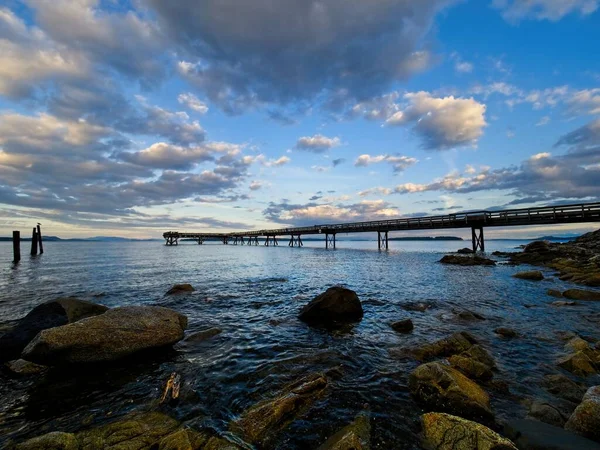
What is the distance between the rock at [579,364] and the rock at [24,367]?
1303 cm

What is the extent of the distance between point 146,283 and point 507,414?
2257 cm

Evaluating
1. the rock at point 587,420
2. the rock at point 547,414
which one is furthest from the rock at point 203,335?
the rock at point 587,420

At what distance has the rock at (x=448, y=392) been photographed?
4.94 metres

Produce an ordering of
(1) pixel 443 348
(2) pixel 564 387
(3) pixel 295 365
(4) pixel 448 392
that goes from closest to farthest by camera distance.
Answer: (4) pixel 448 392
(2) pixel 564 387
(3) pixel 295 365
(1) pixel 443 348

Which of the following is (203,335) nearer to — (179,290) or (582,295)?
(179,290)

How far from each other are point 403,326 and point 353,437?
677 centimetres

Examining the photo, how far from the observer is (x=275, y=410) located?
16.2 feet

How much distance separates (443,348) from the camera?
783 cm

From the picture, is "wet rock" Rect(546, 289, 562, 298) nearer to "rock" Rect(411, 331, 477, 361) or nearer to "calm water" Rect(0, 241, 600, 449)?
"calm water" Rect(0, 241, 600, 449)

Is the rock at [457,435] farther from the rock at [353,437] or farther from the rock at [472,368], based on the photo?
the rock at [472,368]

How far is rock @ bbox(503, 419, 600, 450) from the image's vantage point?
3655 millimetres

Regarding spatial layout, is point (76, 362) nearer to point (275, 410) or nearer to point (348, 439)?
point (275, 410)

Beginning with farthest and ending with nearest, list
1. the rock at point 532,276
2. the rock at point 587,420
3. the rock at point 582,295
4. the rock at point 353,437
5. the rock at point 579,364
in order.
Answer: the rock at point 532,276 → the rock at point 582,295 → the rock at point 579,364 → the rock at point 587,420 → the rock at point 353,437

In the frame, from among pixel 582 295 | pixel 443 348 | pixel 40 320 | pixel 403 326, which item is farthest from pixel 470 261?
pixel 40 320
